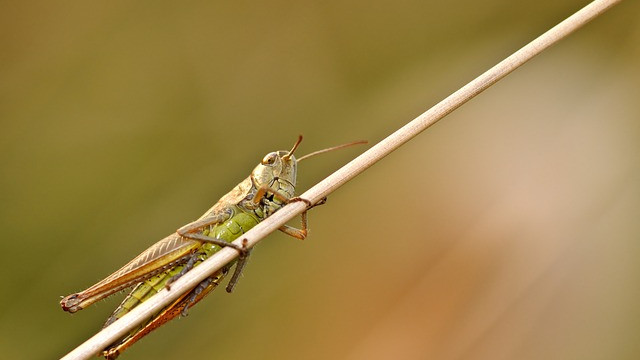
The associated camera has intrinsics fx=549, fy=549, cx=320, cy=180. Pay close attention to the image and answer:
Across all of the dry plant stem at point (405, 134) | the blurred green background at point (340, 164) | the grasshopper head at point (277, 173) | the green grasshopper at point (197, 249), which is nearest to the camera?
the dry plant stem at point (405, 134)

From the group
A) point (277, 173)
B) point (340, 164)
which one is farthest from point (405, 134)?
point (340, 164)

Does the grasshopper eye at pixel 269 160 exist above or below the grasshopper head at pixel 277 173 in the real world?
above

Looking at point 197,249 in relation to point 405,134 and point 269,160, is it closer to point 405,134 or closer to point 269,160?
point 269,160

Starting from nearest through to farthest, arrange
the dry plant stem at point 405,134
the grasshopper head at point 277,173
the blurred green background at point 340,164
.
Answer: the dry plant stem at point 405,134, the grasshopper head at point 277,173, the blurred green background at point 340,164

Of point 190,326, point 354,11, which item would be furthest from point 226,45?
point 190,326

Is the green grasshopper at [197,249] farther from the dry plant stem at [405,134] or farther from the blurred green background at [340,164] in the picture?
the blurred green background at [340,164]

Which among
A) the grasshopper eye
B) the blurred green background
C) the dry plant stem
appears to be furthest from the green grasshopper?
the blurred green background

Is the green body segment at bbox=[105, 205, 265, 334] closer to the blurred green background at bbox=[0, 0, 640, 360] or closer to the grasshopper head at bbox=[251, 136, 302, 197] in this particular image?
the grasshopper head at bbox=[251, 136, 302, 197]

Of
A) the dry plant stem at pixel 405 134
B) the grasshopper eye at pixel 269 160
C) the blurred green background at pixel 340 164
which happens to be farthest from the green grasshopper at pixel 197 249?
the blurred green background at pixel 340 164
